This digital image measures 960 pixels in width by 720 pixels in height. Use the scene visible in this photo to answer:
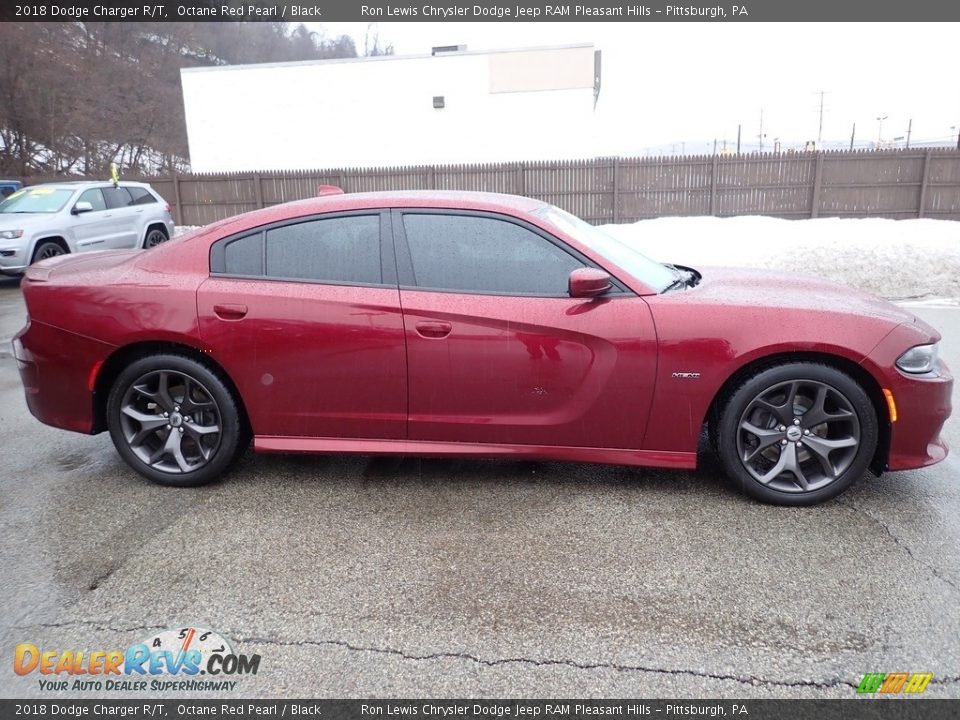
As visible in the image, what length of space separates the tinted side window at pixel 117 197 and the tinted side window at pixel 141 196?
116mm

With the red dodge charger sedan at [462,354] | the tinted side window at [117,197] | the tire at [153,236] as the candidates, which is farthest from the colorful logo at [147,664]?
the tire at [153,236]

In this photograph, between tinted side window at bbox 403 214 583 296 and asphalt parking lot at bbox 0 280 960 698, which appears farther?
tinted side window at bbox 403 214 583 296

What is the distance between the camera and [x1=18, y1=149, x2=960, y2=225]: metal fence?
17.7 meters

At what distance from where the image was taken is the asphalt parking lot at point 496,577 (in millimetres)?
2281

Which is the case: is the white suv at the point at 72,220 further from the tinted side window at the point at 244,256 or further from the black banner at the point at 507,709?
the black banner at the point at 507,709

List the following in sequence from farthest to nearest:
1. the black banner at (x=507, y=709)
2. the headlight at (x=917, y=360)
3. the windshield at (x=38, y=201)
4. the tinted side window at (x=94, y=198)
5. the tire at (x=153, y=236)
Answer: the tire at (x=153, y=236) → the tinted side window at (x=94, y=198) → the windshield at (x=38, y=201) → the headlight at (x=917, y=360) → the black banner at (x=507, y=709)

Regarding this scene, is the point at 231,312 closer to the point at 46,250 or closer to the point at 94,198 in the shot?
the point at 46,250

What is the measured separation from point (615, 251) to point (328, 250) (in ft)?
5.11

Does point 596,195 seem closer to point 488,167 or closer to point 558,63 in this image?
point 488,167

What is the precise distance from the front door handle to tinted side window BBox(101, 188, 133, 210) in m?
11.6

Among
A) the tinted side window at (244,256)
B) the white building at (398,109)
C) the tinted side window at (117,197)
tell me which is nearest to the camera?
the tinted side window at (244,256)

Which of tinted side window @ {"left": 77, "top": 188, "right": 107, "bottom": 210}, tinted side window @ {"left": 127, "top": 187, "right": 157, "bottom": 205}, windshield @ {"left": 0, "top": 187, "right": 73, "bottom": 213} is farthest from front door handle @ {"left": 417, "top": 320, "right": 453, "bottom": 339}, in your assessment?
tinted side window @ {"left": 127, "top": 187, "right": 157, "bottom": 205}

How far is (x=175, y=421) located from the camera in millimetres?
3646

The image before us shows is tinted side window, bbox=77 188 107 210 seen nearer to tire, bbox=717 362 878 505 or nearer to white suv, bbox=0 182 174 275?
white suv, bbox=0 182 174 275
